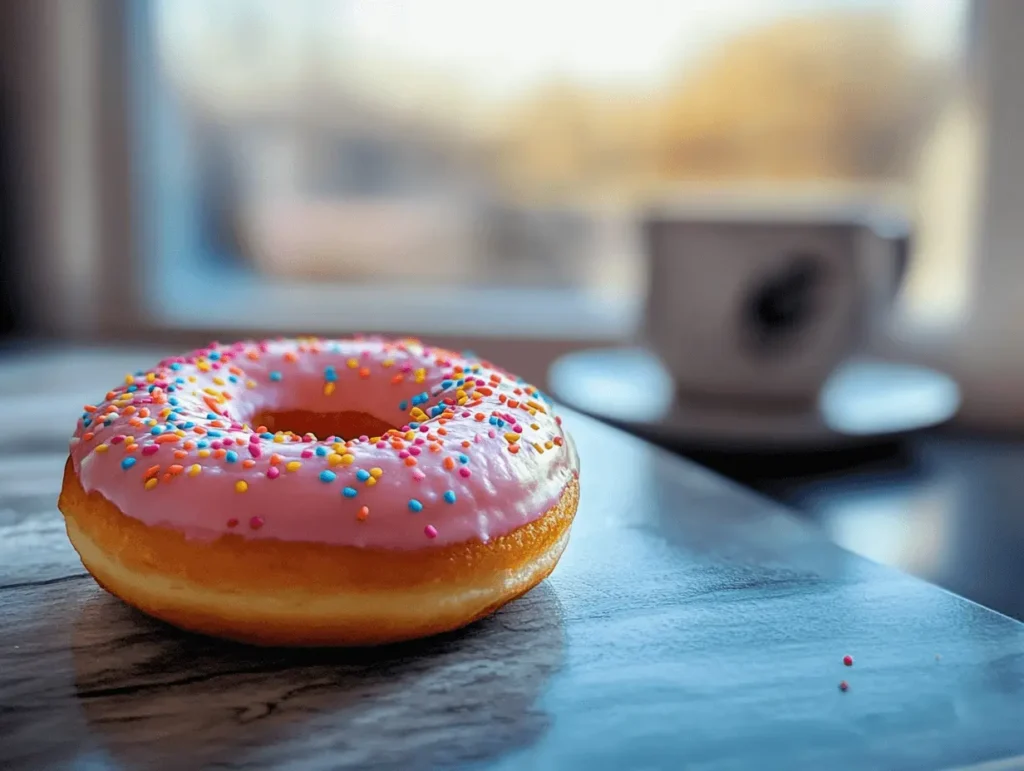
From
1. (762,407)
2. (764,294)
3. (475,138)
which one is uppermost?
(475,138)

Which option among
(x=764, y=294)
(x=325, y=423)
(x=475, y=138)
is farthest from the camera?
(x=475, y=138)

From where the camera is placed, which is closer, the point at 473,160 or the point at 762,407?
the point at 762,407

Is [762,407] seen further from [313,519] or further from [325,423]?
[313,519]

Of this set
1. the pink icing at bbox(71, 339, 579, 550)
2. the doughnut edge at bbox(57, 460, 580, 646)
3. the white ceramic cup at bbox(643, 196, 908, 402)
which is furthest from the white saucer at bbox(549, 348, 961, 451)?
the doughnut edge at bbox(57, 460, 580, 646)

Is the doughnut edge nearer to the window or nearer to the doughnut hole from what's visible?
the doughnut hole

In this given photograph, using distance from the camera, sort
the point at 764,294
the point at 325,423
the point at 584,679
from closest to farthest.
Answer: the point at 584,679
the point at 325,423
the point at 764,294

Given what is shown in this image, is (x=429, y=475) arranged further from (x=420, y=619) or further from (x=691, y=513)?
(x=691, y=513)

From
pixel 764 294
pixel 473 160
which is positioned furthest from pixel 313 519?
pixel 473 160
